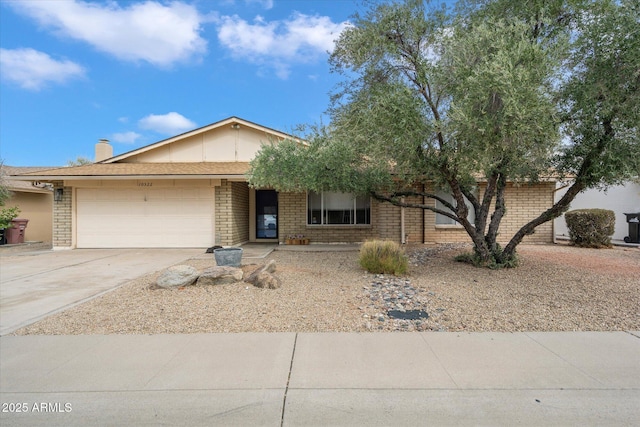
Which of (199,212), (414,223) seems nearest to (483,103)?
(414,223)

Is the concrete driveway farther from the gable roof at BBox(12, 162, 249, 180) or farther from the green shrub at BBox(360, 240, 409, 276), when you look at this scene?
the green shrub at BBox(360, 240, 409, 276)

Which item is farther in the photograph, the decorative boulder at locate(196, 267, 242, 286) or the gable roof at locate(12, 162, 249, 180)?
the gable roof at locate(12, 162, 249, 180)

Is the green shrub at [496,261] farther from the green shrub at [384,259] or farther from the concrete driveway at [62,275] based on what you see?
the concrete driveway at [62,275]

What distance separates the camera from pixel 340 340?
4527mm

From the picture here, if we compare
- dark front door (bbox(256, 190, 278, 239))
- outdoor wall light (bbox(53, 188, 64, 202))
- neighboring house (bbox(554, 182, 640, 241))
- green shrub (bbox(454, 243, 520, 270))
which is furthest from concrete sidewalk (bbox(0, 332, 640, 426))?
neighboring house (bbox(554, 182, 640, 241))

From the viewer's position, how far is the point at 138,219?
13969 millimetres

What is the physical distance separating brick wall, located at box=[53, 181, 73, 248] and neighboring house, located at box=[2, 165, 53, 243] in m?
6.47

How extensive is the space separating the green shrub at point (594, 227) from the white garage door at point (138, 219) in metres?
13.7

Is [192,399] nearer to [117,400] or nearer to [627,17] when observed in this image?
[117,400]

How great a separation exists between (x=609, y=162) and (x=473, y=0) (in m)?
4.64

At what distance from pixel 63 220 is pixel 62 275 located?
641 centimetres

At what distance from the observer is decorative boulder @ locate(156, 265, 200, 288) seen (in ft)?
22.8

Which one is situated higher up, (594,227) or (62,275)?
(594,227)

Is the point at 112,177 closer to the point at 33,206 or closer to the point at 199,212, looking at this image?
the point at 199,212
